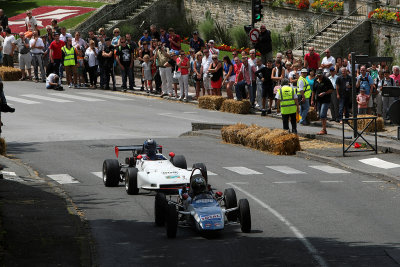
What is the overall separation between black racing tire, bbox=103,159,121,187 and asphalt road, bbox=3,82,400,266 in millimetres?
320

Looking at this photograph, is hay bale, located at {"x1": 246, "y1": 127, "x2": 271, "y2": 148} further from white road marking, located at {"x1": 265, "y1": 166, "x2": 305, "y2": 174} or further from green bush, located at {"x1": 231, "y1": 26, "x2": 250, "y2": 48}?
green bush, located at {"x1": 231, "y1": 26, "x2": 250, "y2": 48}

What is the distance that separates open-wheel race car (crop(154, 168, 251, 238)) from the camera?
15.7 metres

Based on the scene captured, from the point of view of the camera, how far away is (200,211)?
15891mm

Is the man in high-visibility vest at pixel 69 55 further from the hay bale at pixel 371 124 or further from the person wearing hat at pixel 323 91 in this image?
the hay bale at pixel 371 124

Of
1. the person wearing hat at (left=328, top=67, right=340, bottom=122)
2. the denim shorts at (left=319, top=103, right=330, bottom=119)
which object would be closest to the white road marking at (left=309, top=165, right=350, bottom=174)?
the denim shorts at (left=319, top=103, right=330, bottom=119)

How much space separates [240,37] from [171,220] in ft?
116

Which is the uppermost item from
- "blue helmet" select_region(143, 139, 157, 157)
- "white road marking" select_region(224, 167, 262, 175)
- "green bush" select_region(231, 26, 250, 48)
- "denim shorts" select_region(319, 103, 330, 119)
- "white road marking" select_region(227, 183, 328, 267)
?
"green bush" select_region(231, 26, 250, 48)

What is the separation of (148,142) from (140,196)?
4.22ft

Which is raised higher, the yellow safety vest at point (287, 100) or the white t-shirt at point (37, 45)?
the white t-shirt at point (37, 45)

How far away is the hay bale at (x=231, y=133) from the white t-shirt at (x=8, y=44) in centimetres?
1822

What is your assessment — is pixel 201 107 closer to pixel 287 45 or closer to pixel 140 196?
pixel 287 45

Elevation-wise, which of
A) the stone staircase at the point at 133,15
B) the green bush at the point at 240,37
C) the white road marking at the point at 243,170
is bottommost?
the white road marking at the point at 243,170

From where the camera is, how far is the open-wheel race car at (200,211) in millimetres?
15734

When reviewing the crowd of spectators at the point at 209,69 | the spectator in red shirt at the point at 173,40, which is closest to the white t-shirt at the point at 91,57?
the crowd of spectators at the point at 209,69
